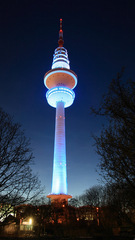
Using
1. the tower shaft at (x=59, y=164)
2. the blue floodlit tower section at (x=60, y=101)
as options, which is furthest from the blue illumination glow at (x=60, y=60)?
the tower shaft at (x=59, y=164)

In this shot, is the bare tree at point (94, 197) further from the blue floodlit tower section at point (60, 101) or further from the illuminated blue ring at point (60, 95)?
the illuminated blue ring at point (60, 95)

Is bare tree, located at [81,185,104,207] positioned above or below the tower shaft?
below

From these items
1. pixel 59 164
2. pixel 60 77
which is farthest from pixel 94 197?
pixel 60 77

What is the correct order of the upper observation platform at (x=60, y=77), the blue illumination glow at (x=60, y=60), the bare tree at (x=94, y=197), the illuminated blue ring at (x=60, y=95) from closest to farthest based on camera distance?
the bare tree at (x=94, y=197)
the illuminated blue ring at (x=60, y=95)
the upper observation platform at (x=60, y=77)
the blue illumination glow at (x=60, y=60)

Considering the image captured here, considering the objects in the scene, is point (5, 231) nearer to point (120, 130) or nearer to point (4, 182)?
point (4, 182)

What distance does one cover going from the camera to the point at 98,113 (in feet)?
31.2

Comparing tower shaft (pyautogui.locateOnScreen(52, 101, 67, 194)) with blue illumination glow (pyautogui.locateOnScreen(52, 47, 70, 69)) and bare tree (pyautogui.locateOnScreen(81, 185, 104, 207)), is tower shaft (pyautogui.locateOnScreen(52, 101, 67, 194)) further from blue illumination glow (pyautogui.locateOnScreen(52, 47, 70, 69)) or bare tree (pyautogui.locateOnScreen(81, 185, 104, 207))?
blue illumination glow (pyautogui.locateOnScreen(52, 47, 70, 69))

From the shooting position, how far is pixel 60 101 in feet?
224

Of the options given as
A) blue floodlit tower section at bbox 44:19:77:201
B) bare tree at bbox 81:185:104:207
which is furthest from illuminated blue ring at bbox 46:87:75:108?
bare tree at bbox 81:185:104:207

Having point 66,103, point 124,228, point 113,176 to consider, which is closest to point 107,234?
point 124,228

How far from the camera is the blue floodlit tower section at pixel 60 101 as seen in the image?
176 ft

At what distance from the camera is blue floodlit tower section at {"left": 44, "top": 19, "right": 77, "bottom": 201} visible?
5378 cm

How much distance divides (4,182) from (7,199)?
0.90 metres

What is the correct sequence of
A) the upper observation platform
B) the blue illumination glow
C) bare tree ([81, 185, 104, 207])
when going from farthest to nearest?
the blue illumination glow < the upper observation platform < bare tree ([81, 185, 104, 207])
